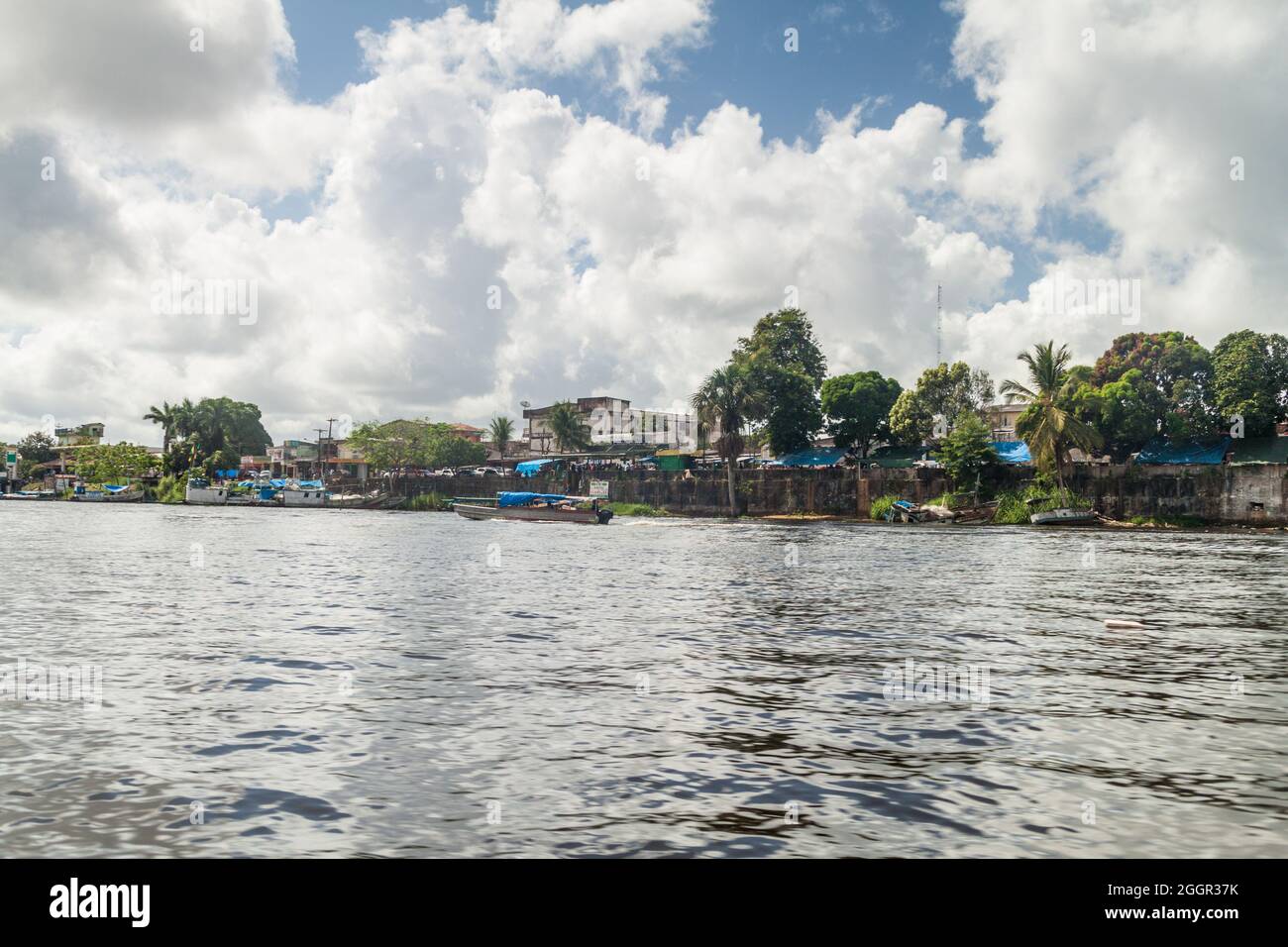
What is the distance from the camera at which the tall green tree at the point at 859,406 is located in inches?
2972

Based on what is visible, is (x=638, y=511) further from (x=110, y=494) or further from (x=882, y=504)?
(x=110, y=494)

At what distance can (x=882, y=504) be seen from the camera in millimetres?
67938

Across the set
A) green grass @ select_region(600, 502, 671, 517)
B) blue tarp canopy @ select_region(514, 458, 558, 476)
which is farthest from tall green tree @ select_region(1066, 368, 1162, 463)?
blue tarp canopy @ select_region(514, 458, 558, 476)

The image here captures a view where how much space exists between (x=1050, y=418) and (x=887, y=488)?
13791mm

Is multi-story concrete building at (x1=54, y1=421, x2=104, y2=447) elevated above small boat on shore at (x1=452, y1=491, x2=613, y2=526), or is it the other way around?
multi-story concrete building at (x1=54, y1=421, x2=104, y2=447)

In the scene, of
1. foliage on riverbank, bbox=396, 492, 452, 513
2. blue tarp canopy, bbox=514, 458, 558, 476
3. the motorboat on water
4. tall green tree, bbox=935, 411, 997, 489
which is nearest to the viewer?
tall green tree, bbox=935, 411, 997, 489

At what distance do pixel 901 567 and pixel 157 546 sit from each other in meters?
28.9

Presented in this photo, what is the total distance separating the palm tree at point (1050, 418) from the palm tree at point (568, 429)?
54321 mm

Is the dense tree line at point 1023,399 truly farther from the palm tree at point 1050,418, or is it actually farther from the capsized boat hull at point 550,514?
the capsized boat hull at point 550,514

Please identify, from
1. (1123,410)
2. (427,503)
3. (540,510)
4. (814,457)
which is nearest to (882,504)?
(814,457)

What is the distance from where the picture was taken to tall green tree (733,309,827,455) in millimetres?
77688

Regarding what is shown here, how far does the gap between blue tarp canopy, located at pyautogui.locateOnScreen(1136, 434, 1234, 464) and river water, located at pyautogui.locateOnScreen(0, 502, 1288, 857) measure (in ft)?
141

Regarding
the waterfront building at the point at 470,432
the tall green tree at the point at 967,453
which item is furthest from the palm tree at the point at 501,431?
the tall green tree at the point at 967,453

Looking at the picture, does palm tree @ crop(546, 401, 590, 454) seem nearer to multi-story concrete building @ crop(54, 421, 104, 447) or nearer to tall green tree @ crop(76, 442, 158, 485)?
tall green tree @ crop(76, 442, 158, 485)
